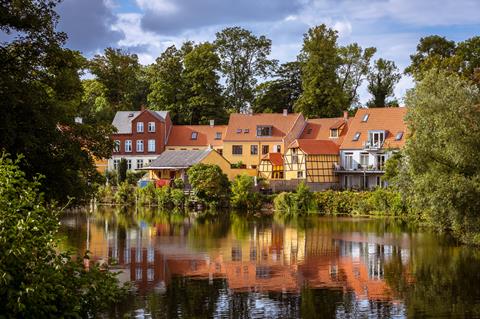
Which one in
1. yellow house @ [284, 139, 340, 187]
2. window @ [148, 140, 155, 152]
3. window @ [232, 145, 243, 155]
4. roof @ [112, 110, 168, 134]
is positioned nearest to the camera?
yellow house @ [284, 139, 340, 187]

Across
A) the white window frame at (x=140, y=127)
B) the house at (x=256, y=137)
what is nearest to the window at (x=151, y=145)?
the white window frame at (x=140, y=127)

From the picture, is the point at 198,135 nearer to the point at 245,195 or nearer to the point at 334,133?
the point at 334,133

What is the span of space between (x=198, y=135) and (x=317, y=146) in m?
16.0

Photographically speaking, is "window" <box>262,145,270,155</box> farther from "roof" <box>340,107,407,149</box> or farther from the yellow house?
"roof" <box>340,107,407,149</box>

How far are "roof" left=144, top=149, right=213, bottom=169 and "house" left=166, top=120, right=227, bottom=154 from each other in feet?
16.7

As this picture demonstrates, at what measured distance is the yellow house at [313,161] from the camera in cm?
6309

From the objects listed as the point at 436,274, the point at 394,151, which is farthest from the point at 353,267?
the point at 394,151

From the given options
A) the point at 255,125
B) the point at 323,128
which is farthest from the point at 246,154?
the point at 323,128

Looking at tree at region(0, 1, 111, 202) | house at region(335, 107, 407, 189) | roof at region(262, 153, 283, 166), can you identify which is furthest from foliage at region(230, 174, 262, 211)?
tree at region(0, 1, 111, 202)

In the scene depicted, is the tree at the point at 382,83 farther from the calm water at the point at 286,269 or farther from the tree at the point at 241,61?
the calm water at the point at 286,269

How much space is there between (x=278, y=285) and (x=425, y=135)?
13.0 m

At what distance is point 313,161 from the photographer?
207 ft

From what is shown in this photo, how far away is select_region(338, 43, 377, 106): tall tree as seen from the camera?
7688cm

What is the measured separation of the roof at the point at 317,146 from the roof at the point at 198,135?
12034mm
